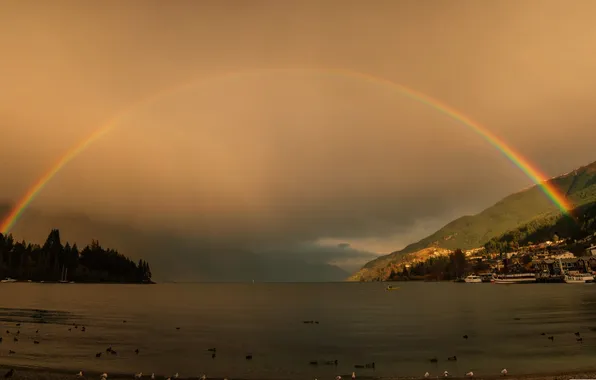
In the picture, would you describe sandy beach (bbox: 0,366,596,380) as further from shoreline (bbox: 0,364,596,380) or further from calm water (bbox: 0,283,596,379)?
calm water (bbox: 0,283,596,379)

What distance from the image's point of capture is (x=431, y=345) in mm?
57156

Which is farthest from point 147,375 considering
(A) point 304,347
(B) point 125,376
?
(A) point 304,347

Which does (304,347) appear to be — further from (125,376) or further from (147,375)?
(125,376)

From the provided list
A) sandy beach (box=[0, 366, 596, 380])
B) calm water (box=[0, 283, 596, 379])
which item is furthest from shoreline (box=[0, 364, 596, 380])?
calm water (box=[0, 283, 596, 379])

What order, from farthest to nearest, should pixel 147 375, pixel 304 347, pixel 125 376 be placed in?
pixel 304 347
pixel 147 375
pixel 125 376

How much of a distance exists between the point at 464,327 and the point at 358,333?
21687mm

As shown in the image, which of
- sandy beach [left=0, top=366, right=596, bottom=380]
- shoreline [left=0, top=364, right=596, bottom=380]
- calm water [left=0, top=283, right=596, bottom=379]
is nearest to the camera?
sandy beach [left=0, top=366, right=596, bottom=380]

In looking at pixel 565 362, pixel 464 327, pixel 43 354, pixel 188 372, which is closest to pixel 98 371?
pixel 188 372

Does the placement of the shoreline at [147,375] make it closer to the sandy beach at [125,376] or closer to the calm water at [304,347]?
the sandy beach at [125,376]

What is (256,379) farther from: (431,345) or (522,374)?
(431,345)

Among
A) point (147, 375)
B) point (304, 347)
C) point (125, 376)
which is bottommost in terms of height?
point (304, 347)

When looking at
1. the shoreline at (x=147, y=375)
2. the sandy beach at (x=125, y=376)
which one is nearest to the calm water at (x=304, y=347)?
the shoreline at (x=147, y=375)

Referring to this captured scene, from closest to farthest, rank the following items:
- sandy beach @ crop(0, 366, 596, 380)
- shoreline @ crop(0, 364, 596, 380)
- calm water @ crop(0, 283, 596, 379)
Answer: sandy beach @ crop(0, 366, 596, 380) < shoreline @ crop(0, 364, 596, 380) < calm water @ crop(0, 283, 596, 379)

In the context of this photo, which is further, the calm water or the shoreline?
the calm water
